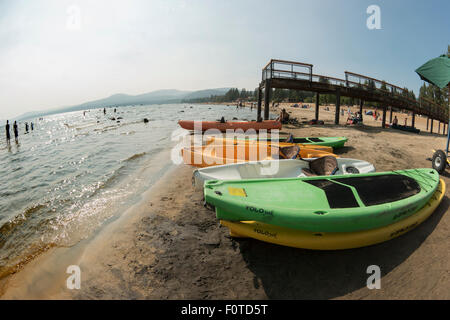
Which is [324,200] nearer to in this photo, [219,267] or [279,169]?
[219,267]

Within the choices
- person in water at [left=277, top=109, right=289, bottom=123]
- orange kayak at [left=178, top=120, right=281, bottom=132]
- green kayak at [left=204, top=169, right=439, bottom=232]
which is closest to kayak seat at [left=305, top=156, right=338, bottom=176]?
green kayak at [left=204, top=169, right=439, bottom=232]

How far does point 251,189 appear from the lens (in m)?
4.01

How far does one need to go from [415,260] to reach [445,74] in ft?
25.7

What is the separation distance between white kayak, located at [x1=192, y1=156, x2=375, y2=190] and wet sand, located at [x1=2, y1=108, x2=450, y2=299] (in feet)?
4.55

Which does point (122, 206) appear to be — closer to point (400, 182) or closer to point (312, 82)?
point (400, 182)

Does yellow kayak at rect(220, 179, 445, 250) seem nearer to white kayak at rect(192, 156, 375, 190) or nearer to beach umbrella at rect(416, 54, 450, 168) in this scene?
white kayak at rect(192, 156, 375, 190)

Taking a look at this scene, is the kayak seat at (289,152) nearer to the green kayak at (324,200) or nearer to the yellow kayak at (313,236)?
the green kayak at (324,200)

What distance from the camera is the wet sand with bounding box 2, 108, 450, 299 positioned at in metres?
3.00

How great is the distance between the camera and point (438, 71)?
7.63 metres

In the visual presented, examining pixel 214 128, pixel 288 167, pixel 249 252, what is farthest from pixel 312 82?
pixel 249 252

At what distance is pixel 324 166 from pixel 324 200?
289 centimetres

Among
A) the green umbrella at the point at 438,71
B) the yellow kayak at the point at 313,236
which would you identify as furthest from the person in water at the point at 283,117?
the yellow kayak at the point at 313,236
